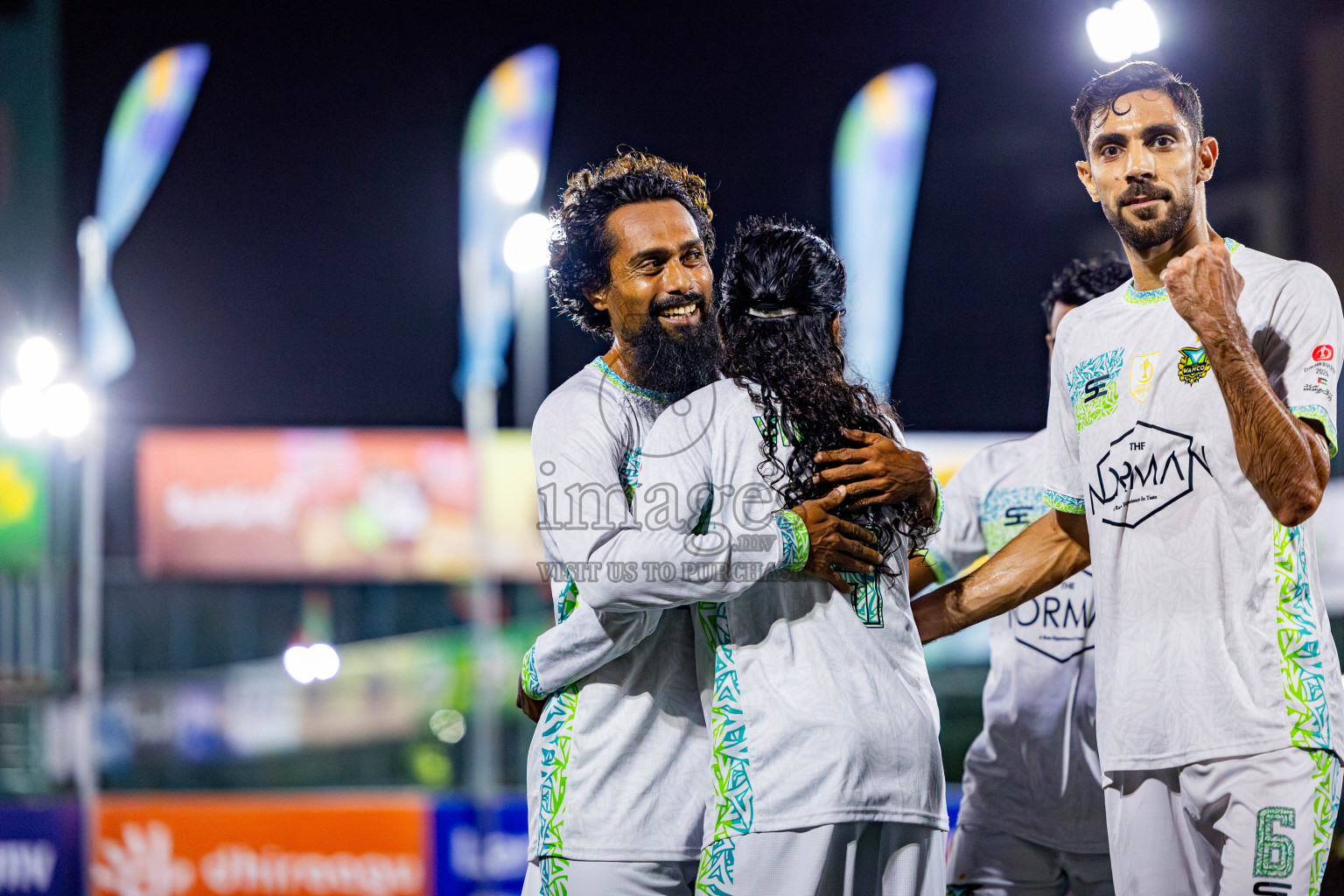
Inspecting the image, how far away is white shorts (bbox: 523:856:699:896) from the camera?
2055 mm

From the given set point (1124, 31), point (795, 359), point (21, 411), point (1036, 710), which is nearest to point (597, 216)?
point (795, 359)

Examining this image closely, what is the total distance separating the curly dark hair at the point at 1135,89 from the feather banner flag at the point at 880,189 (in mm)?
5245

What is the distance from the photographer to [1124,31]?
2.90 metres

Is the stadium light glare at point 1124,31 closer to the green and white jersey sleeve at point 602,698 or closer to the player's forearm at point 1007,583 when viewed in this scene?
the player's forearm at point 1007,583

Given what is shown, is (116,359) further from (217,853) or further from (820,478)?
(820,478)

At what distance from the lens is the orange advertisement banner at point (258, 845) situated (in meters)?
6.43

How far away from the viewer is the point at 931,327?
11.4 metres

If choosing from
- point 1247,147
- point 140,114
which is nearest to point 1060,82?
point 1247,147

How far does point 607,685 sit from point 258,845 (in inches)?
202

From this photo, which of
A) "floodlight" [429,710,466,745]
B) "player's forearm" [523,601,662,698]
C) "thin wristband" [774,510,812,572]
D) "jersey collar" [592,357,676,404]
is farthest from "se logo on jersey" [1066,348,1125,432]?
"floodlight" [429,710,466,745]

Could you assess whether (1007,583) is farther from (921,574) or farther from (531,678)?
(531,678)

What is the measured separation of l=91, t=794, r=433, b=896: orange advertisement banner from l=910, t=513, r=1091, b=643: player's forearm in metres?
4.71

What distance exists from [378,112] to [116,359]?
11.3 ft

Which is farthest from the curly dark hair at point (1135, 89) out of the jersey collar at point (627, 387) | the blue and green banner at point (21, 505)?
the blue and green banner at point (21, 505)
